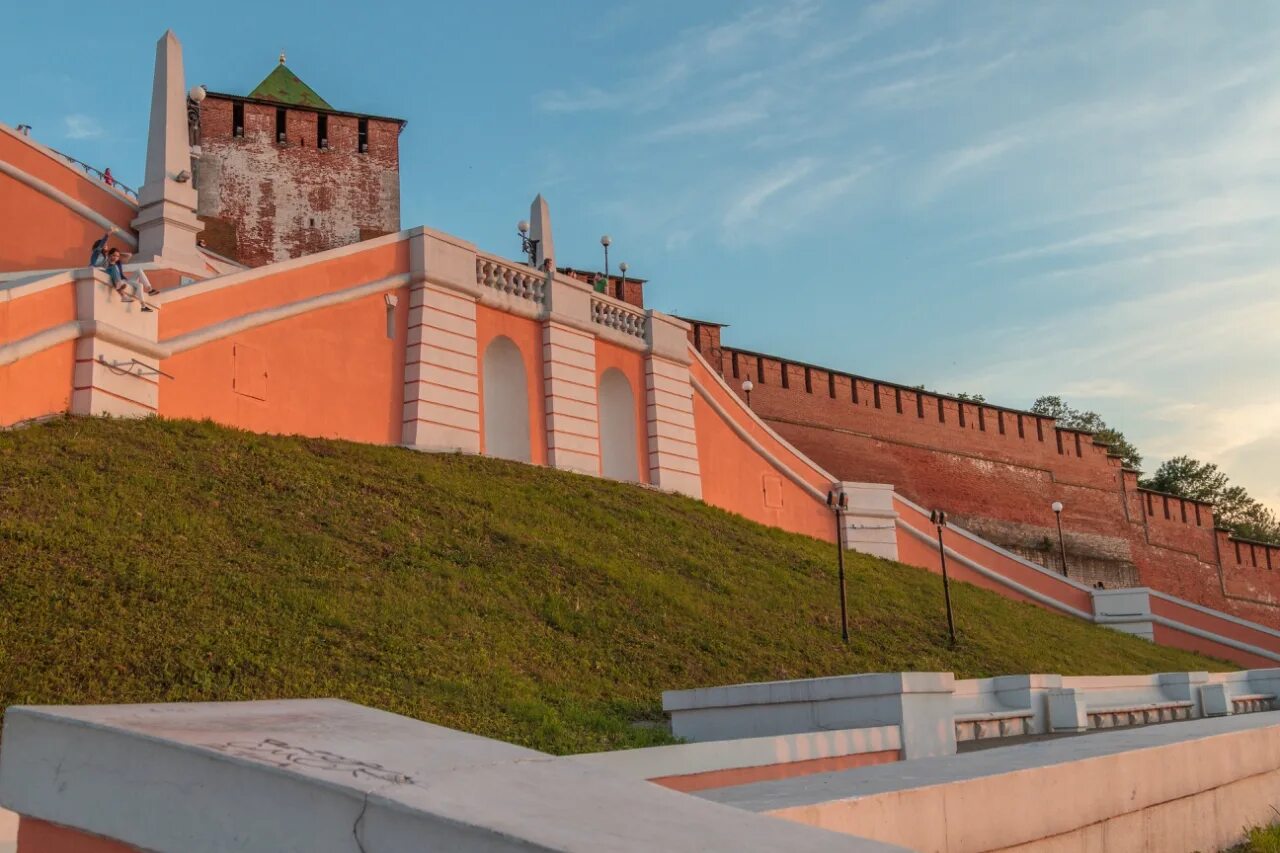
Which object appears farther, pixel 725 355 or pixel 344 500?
pixel 725 355

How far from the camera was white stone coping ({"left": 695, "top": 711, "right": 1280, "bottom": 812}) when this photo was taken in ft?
9.61

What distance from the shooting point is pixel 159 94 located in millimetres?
16922

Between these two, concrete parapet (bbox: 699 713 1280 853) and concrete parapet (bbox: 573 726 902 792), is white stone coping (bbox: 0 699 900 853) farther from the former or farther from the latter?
concrete parapet (bbox: 573 726 902 792)

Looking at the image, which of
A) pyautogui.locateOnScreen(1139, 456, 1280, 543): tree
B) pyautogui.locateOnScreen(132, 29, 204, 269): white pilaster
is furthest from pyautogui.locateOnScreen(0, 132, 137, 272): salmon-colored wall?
pyautogui.locateOnScreen(1139, 456, 1280, 543): tree

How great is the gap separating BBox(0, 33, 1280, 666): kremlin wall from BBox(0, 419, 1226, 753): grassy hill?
0.89 meters

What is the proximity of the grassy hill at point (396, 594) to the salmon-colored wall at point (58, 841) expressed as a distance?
14.2 feet

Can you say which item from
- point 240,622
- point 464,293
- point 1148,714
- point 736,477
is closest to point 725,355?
point 736,477

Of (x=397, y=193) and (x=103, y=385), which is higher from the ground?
(x=397, y=193)

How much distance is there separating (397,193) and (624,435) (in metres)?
15.7

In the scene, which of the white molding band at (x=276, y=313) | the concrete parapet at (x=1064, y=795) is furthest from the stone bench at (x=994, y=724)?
the white molding band at (x=276, y=313)

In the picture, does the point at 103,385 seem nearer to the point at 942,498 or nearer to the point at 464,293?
the point at 464,293

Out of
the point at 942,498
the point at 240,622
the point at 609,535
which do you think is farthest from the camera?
the point at 942,498

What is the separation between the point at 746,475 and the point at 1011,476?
12.8 metres

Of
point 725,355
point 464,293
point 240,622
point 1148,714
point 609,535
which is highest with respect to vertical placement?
point 725,355
